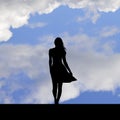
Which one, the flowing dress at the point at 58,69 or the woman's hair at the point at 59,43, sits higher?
the woman's hair at the point at 59,43

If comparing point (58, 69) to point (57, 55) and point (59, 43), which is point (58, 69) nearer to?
point (57, 55)

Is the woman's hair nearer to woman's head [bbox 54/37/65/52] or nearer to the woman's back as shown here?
woman's head [bbox 54/37/65/52]

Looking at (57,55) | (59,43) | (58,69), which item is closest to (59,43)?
(59,43)

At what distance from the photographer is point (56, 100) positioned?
57.9 feet

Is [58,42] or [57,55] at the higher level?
[58,42]

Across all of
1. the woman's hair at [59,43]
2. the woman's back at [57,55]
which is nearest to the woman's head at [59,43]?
the woman's hair at [59,43]

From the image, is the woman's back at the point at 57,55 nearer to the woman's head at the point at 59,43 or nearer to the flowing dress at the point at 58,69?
the flowing dress at the point at 58,69

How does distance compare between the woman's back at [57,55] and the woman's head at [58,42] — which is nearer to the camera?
the woman's head at [58,42]
